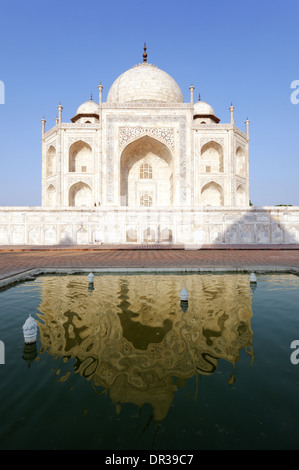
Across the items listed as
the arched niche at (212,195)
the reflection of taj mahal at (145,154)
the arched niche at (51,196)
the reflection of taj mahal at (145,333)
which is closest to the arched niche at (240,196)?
the reflection of taj mahal at (145,154)

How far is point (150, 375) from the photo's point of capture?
69.5 inches

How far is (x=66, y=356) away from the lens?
2.05 metres

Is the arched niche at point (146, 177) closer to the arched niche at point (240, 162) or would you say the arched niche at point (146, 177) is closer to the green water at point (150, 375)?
the arched niche at point (240, 162)

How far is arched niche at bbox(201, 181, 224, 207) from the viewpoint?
20344mm

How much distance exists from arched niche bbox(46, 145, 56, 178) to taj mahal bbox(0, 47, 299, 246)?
8 cm

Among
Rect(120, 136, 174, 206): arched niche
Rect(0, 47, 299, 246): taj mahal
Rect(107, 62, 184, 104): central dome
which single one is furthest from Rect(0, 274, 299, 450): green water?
Rect(107, 62, 184, 104): central dome

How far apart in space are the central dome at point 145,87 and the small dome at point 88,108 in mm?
2331

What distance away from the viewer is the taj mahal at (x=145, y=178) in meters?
12.6

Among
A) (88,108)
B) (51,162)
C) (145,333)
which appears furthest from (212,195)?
(145,333)

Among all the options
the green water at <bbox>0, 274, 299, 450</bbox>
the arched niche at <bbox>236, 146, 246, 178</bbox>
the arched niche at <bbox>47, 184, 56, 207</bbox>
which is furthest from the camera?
the arched niche at <bbox>236, 146, 246, 178</bbox>

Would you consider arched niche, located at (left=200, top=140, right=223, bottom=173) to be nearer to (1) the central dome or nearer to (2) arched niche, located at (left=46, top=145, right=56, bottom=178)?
(1) the central dome

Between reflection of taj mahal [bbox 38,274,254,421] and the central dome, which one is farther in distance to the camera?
the central dome
